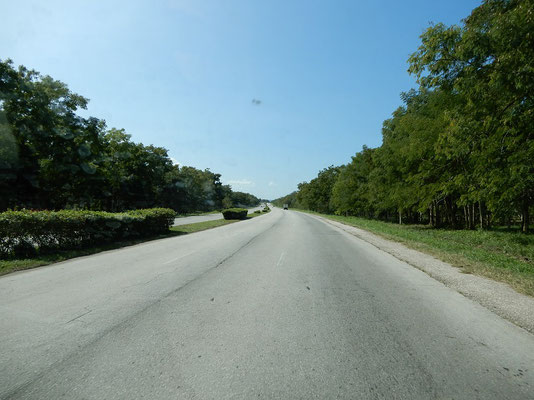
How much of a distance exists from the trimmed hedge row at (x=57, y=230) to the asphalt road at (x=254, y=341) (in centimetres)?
401

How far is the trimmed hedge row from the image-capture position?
9.38 m

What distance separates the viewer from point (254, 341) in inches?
137

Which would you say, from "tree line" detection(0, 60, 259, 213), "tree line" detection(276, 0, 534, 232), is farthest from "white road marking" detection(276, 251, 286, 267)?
"tree line" detection(0, 60, 259, 213)

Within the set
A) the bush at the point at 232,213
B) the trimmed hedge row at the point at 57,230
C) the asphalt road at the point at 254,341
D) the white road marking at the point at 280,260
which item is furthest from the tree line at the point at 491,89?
the bush at the point at 232,213

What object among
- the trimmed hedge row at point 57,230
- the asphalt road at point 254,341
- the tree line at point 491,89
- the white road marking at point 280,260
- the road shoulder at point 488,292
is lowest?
the road shoulder at point 488,292

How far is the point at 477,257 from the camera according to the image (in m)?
9.69

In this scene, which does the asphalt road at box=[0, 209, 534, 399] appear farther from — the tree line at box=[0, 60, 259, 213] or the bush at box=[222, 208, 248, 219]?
the bush at box=[222, 208, 248, 219]

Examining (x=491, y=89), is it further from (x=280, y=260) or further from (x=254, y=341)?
(x=254, y=341)

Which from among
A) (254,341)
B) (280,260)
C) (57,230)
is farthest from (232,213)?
(254,341)

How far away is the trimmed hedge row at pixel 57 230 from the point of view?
A: 30.8 ft

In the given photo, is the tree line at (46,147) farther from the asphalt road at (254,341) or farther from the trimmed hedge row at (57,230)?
the asphalt road at (254,341)

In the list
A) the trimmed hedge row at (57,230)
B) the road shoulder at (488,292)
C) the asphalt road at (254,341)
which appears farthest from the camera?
the trimmed hedge row at (57,230)

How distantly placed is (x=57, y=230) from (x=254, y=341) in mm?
11039

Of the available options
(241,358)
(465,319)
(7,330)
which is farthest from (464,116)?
(7,330)
